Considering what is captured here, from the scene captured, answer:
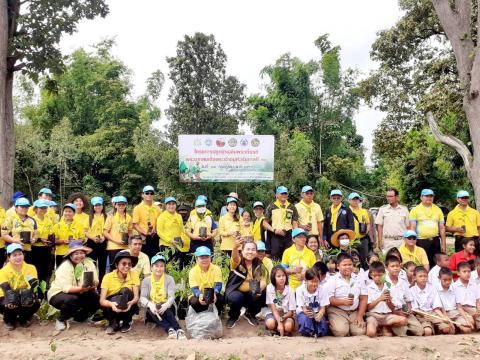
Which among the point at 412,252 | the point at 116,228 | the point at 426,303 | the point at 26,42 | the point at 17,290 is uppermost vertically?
the point at 26,42

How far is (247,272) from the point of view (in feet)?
22.9

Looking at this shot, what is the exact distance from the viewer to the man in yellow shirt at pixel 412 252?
24.5ft

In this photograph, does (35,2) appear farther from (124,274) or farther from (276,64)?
(276,64)

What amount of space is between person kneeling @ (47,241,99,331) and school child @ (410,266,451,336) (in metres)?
4.30

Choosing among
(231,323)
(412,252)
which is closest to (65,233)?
(231,323)

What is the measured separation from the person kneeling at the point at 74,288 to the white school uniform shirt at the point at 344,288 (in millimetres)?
3110

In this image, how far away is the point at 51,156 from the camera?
22375 millimetres

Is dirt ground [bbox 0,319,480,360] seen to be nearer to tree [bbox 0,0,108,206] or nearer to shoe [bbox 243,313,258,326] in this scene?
shoe [bbox 243,313,258,326]

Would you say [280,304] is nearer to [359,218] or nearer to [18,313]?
[359,218]

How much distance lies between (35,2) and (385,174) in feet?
74.7

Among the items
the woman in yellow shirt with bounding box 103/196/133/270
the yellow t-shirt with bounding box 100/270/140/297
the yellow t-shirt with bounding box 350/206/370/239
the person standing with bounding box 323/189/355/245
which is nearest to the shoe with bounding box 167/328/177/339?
the yellow t-shirt with bounding box 100/270/140/297

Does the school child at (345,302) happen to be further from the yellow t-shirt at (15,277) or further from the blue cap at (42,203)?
the blue cap at (42,203)

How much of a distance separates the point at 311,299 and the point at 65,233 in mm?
3736

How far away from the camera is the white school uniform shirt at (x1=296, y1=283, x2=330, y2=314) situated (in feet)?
21.0
